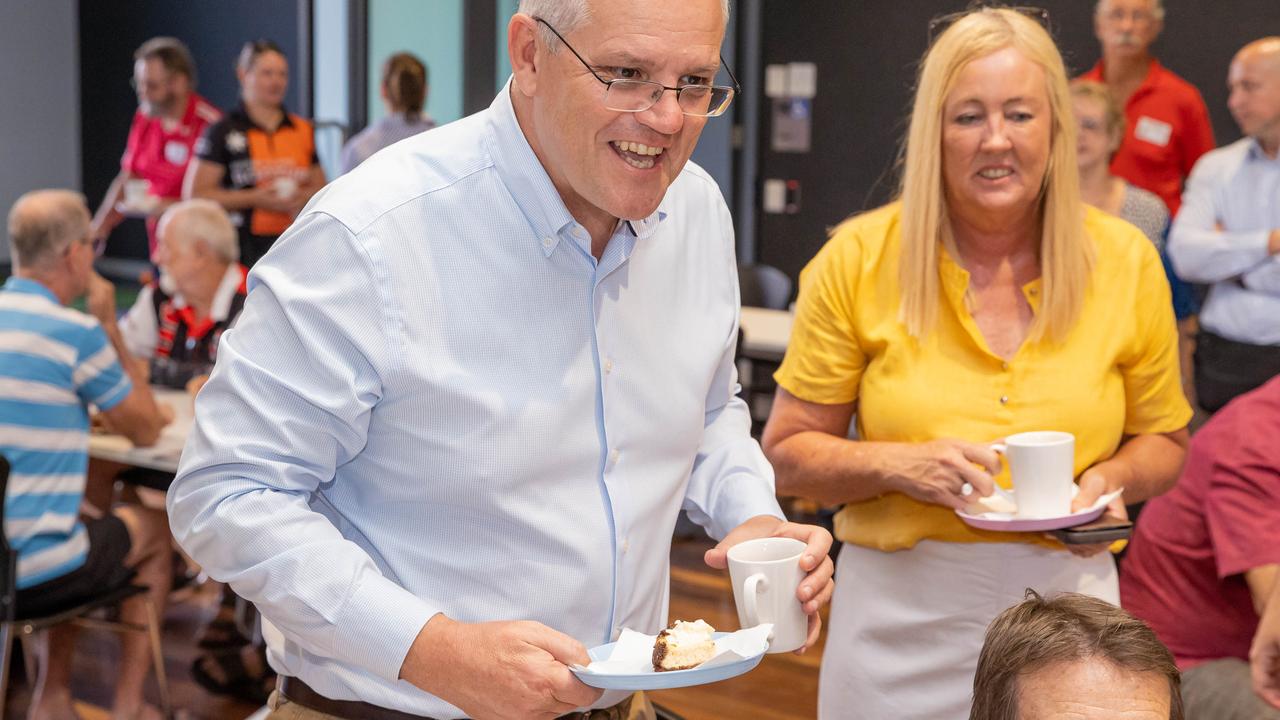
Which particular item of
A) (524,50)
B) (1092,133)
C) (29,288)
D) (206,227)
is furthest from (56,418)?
(1092,133)

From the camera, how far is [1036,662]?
4.83 feet

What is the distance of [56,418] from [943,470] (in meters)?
2.45

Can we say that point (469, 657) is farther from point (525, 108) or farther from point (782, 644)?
point (525, 108)

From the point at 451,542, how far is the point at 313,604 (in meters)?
0.18

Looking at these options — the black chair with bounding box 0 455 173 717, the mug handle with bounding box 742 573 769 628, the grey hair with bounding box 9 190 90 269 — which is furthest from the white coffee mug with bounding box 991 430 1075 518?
the grey hair with bounding box 9 190 90 269

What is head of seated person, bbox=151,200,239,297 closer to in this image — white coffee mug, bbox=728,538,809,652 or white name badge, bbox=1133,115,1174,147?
white coffee mug, bbox=728,538,809,652

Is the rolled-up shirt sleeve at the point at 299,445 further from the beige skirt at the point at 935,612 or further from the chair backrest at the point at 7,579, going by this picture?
the chair backrest at the point at 7,579

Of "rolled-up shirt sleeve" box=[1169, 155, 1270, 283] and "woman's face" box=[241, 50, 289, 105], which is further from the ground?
"woman's face" box=[241, 50, 289, 105]

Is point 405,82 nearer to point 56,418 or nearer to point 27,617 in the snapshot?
point 56,418

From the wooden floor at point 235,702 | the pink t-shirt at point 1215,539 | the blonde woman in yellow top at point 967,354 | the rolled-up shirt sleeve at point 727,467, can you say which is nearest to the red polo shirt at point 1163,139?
the wooden floor at point 235,702

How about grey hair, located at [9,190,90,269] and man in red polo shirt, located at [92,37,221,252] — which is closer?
grey hair, located at [9,190,90,269]

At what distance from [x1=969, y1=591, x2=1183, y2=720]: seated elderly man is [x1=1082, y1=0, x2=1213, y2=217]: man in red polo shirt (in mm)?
4603

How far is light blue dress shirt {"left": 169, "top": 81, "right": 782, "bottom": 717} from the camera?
138cm

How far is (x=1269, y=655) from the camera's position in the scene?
2.19 meters
